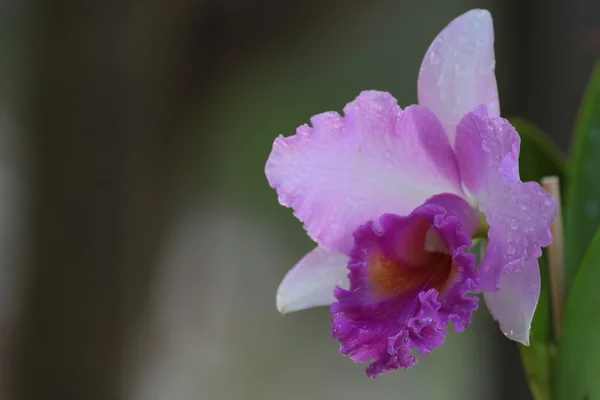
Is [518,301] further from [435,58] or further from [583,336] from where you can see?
[435,58]

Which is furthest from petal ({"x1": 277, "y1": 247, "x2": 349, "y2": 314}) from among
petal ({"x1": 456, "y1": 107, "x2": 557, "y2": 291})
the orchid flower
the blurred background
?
the blurred background

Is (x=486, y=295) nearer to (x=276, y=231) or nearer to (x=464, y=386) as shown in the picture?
(x=464, y=386)

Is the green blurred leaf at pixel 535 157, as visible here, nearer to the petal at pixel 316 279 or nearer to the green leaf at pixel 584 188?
the green leaf at pixel 584 188

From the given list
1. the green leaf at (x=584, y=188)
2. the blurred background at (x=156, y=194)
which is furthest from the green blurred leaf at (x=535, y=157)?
the blurred background at (x=156, y=194)

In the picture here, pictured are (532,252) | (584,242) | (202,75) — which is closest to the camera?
(532,252)

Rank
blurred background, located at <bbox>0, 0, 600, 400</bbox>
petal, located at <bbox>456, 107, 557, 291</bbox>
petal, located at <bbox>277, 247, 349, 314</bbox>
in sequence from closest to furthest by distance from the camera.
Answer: petal, located at <bbox>456, 107, 557, 291</bbox>, petal, located at <bbox>277, 247, 349, 314</bbox>, blurred background, located at <bbox>0, 0, 600, 400</bbox>

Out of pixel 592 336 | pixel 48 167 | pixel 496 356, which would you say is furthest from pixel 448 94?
pixel 48 167

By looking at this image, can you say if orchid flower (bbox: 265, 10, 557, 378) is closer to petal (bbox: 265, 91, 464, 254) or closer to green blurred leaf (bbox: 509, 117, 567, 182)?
petal (bbox: 265, 91, 464, 254)
